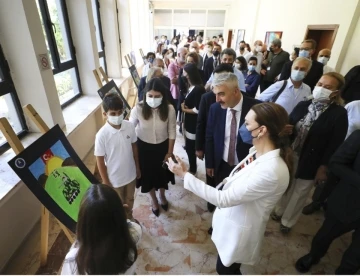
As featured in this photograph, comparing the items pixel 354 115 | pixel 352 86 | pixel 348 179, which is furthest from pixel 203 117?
pixel 352 86

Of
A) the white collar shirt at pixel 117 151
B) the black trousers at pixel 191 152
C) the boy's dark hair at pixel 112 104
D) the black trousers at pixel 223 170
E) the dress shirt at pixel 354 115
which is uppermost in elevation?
the boy's dark hair at pixel 112 104

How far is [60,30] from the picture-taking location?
3.25 metres

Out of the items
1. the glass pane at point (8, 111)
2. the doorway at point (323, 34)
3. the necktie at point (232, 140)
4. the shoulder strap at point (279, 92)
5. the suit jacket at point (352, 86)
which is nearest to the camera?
the necktie at point (232, 140)

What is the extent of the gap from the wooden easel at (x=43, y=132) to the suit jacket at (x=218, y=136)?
4.43 ft

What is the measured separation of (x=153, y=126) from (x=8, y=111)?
5.51ft

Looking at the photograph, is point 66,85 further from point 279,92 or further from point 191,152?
point 279,92

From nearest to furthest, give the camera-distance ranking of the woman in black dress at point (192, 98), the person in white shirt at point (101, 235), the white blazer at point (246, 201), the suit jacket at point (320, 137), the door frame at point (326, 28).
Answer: the person in white shirt at point (101, 235)
the white blazer at point (246, 201)
the suit jacket at point (320, 137)
the woman in black dress at point (192, 98)
the door frame at point (326, 28)

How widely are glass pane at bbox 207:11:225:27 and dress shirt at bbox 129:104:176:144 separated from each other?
16782 millimetres

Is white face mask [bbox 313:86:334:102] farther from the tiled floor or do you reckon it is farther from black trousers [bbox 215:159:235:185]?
the tiled floor

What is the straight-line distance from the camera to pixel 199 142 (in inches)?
87.5

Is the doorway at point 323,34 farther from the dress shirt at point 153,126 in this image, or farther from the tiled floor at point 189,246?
the dress shirt at point 153,126

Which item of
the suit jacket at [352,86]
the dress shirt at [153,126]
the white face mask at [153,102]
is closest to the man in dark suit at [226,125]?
the dress shirt at [153,126]

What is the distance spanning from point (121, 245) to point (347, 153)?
1.51 meters

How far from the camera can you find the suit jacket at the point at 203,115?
203 cm
